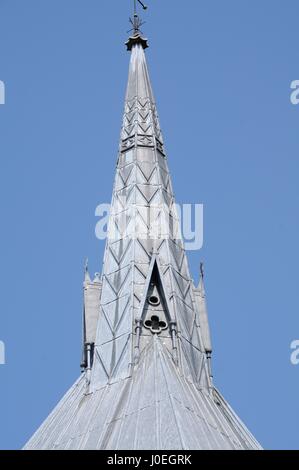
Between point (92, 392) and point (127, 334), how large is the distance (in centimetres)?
222

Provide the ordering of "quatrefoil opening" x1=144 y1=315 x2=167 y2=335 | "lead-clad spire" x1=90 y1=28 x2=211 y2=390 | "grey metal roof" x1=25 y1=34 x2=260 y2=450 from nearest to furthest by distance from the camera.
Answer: "grey metal roof" x1=25 y1=34 x2=260 y2=450 → "lead-clad spire" x1=90 y1=28 x2=211 y2=390 → "quatrefoil opening" x1=144 y1=315 x2=167 y2=335

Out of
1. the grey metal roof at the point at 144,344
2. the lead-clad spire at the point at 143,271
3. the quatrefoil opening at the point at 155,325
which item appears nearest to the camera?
the grey metal roof at the point at 144,344

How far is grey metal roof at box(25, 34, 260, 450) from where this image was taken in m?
40.2

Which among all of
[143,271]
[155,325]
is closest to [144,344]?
[155,325]

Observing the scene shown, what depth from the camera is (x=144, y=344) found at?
4447cm

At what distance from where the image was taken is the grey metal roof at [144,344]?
40.2m

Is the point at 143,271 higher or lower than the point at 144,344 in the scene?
higher

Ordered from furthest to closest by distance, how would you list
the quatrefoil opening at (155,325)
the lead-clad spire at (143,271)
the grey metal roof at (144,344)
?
1. the quatrefoil opening at (155,325)
2. the lead-clad spire at (143,271)
3. the grey metal roof at (144,344)

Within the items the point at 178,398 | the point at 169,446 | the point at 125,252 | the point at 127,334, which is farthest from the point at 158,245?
the point at 169,446

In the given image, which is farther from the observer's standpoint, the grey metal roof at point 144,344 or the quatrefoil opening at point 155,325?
the quatrefoil opening at point 155,325

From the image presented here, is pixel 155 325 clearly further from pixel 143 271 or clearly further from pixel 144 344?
pixel 143 271

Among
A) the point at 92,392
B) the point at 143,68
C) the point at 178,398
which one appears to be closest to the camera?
the point at 178,398
